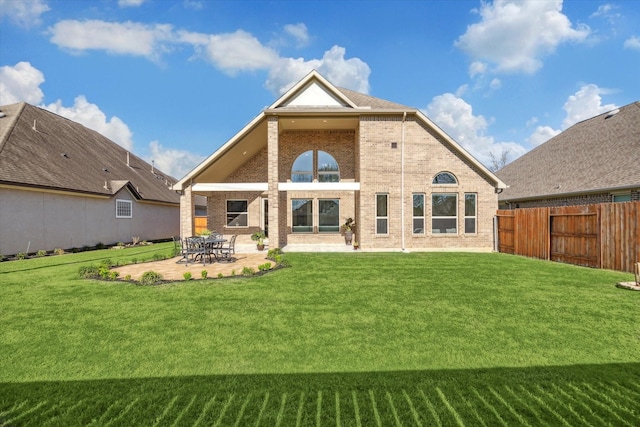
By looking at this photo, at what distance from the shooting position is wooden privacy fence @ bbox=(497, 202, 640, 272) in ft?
32.0

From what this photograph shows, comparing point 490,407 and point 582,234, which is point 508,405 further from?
point 582,234

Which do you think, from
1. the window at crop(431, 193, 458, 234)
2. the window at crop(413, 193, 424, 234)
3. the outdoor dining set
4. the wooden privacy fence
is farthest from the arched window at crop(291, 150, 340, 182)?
the wooden privacy fence

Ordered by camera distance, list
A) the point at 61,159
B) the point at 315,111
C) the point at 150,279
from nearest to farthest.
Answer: the point at 150,279 < the point at 315,111 < the point at 61,159

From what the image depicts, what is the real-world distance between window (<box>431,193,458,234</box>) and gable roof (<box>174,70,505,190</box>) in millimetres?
2223

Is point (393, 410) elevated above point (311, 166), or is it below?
below

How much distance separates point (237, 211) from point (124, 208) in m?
8.64


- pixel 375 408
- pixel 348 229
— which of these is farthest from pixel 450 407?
pixel 348 229

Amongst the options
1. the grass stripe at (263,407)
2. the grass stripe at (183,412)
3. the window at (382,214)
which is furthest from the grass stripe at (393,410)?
the window at (382,214)

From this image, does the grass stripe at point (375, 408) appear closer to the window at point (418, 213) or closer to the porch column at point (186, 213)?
the window at point (418, 213)

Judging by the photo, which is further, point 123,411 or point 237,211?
point 237,211

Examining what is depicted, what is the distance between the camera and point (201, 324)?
18.0 feet

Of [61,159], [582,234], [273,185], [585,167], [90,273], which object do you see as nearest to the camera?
[90,273]

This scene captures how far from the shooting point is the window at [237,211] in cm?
1938

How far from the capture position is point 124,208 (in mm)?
21562
